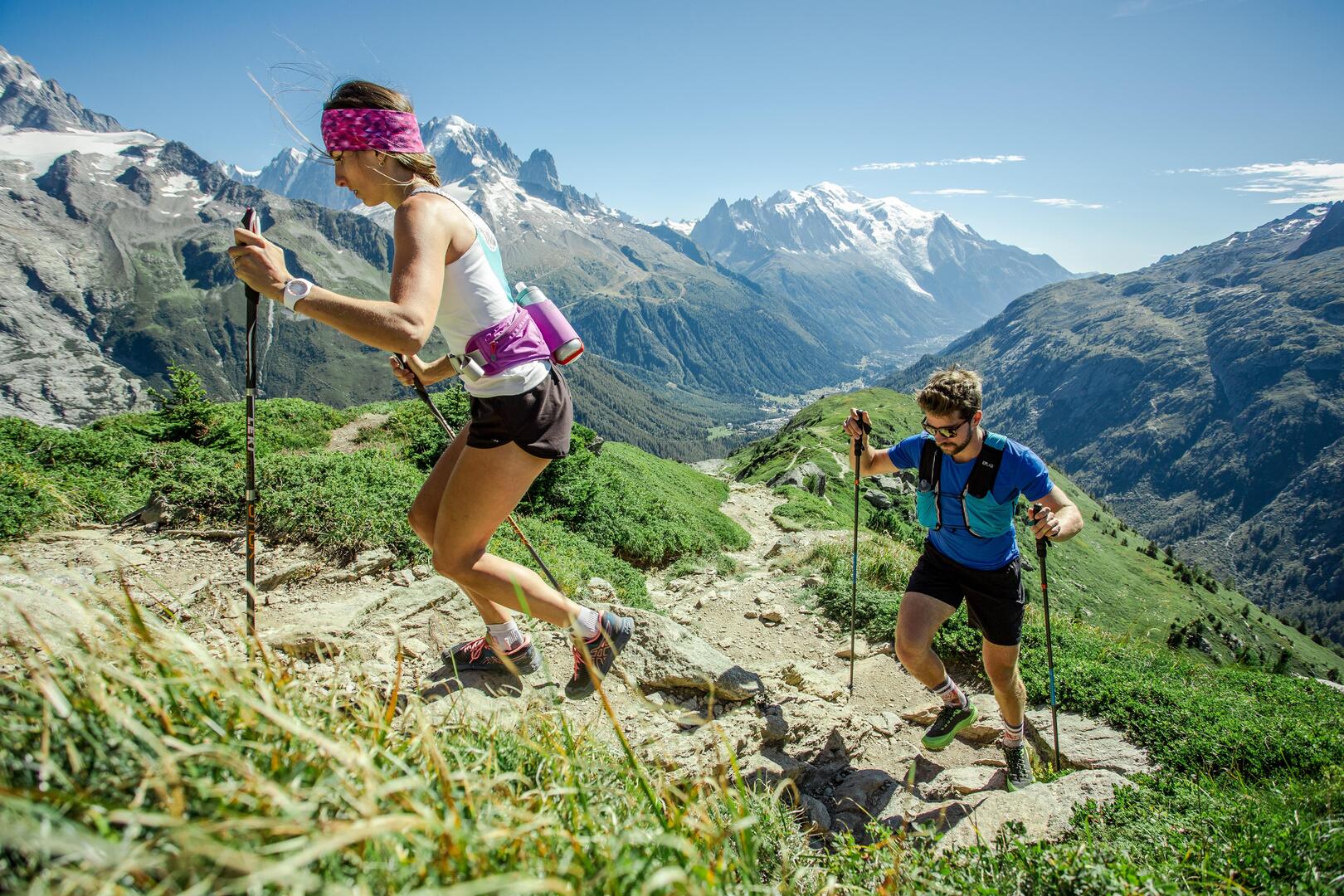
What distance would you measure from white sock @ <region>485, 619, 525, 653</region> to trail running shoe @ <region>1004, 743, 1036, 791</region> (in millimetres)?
4069

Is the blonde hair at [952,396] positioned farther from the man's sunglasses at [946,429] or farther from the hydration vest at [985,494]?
the hydration vest at [985,494]

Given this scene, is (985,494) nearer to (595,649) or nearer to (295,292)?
(595,649)

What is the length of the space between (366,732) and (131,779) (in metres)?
0.84

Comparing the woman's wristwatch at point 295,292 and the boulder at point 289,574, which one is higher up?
the woman's wristwatch at point 295,292

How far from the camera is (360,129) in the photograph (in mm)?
3377

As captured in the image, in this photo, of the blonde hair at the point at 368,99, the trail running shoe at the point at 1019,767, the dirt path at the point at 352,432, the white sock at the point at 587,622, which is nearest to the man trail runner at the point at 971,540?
the trail running shoe at the point at 1019,767

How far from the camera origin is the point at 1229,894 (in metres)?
2.60

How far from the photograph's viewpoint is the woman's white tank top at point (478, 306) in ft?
11.4

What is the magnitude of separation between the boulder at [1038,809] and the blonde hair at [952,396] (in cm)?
272

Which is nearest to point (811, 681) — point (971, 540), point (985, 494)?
point (971, 540)

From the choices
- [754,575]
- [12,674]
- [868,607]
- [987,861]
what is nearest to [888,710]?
[868,607]

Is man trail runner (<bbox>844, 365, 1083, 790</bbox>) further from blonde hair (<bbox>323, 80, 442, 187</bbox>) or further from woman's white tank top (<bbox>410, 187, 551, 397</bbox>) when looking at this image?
blonde hair (<bbox>323, 80, 442, 187</bbox>)

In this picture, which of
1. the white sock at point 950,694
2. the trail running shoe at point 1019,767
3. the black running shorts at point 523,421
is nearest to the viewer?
the black running shorts at point 523,421

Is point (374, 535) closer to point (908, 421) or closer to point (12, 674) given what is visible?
point (12, 674)
